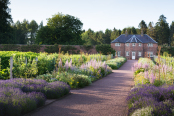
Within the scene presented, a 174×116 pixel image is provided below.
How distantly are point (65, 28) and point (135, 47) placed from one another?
57.9 ft

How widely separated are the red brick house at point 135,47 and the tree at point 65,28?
378 inches

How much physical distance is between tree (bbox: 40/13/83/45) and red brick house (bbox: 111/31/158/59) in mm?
9611

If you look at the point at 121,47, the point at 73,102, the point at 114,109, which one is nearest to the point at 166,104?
the point at 114,109

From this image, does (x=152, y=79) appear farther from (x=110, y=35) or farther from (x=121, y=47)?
(x=110, y=35)

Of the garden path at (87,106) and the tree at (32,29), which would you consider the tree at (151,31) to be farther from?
the garden path at (87,106)

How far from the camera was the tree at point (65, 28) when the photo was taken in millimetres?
41281

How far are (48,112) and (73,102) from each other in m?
1.04

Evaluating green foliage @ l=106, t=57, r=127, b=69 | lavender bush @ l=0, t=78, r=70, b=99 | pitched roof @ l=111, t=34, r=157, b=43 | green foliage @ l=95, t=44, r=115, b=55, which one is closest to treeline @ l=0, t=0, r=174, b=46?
green foliage @ l=95, t=44, r=115, b=55

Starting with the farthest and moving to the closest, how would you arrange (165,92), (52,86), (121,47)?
(121,47), (52,86), (165,92)

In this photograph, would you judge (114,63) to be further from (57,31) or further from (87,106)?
(57,31)

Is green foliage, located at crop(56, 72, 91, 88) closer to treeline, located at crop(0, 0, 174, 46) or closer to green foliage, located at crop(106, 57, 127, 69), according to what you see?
green foliage, located at crop(106, 57, 127, 69)

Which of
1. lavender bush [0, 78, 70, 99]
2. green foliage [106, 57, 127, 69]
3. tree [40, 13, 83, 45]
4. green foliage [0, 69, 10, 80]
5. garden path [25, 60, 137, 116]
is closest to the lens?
garden path [25, 60, 137, 116]

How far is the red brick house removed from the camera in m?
40.0

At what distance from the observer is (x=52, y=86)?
5.75 m
